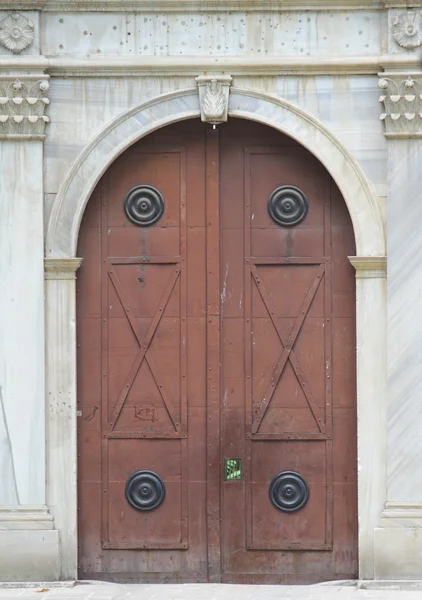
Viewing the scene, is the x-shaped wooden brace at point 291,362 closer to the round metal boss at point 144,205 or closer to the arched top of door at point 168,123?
the arched top of door at point 168,123

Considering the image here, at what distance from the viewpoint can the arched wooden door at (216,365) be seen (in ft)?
38.8

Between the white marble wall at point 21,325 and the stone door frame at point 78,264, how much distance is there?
0.33 feet

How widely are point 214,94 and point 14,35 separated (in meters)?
1.72

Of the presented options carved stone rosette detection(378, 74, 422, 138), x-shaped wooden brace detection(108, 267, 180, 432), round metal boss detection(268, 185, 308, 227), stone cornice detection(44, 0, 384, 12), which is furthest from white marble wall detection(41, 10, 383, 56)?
x-shaped wooden brace detection(108, 267, 180, 432)

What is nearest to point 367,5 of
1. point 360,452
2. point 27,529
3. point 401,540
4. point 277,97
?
point 277,97

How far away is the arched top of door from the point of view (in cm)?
1155

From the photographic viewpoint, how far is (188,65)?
1159cm

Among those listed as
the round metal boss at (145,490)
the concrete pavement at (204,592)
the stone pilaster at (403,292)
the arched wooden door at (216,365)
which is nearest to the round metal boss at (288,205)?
the arched wooden door at (216,365)

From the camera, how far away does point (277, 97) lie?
1159cm

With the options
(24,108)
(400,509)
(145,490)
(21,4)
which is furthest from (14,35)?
(400,509)

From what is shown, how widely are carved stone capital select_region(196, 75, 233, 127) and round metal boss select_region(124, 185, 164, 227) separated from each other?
2.71 feet

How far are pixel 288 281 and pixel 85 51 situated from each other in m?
2.56

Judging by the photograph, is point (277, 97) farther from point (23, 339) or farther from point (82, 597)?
point (82, 597)

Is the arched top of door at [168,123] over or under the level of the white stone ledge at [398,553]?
over
